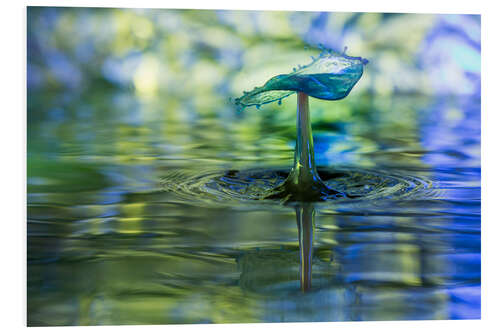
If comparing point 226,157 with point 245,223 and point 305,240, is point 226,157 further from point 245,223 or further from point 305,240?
point 305,240

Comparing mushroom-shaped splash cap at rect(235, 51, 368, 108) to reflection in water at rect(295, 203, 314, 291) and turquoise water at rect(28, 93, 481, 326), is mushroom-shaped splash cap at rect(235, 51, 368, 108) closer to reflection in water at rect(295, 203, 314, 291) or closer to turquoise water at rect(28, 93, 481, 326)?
turquoise water at rect(28, 93, 481, 326)

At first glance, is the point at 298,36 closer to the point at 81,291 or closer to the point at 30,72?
the point at 30,72

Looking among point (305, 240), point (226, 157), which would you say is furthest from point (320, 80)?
point (305, 240)

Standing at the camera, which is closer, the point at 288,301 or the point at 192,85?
the point at 288,301

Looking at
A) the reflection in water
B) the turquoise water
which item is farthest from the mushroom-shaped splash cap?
the reflection in water
